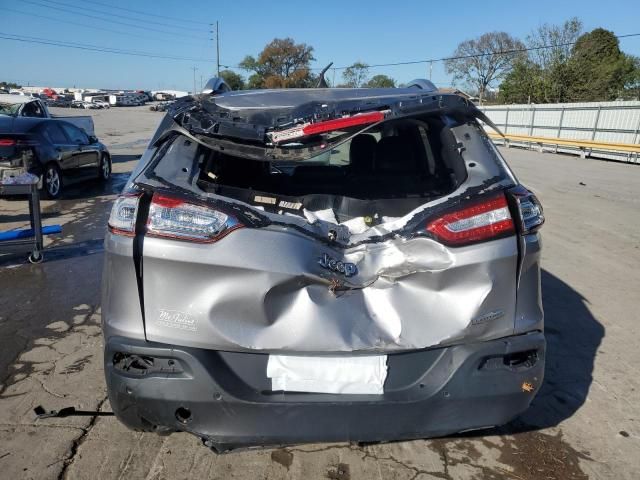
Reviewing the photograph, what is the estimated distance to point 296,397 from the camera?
208cm

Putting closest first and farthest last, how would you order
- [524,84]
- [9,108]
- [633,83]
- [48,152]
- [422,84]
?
[422,84]
[48,152]
[9,108]
[524,84]
[633,83]

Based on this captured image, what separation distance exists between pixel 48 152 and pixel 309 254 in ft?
30.6

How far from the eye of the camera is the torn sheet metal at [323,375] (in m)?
2.10

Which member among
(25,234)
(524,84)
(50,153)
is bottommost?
(25,234)

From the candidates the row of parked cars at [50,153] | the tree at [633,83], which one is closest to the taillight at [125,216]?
the row of parked cars at [50,153]

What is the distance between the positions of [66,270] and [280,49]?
262 ft

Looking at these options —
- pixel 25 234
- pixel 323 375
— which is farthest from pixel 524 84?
pixel 323 375

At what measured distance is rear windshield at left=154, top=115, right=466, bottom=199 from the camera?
2.70 metres

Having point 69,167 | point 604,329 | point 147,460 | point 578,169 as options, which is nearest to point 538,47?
point 578,169

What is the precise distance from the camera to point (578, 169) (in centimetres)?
1730

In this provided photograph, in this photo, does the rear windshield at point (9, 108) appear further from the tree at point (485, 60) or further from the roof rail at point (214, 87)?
the tree at point (485, 60)

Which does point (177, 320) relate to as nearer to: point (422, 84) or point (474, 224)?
point (474, 224)

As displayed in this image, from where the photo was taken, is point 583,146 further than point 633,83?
No

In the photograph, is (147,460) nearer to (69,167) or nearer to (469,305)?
(469,305)
